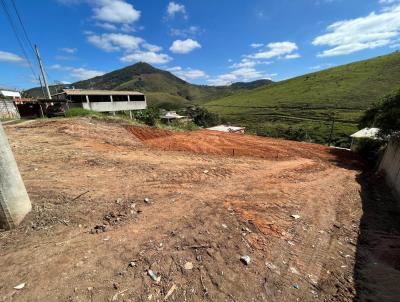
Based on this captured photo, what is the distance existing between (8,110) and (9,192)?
885 inches

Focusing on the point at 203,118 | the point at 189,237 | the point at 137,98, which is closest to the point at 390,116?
the point at 189,237

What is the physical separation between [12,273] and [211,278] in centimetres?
268

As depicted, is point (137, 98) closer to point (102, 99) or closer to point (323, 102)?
point (102, 99)

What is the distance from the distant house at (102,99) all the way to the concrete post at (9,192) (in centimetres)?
2358

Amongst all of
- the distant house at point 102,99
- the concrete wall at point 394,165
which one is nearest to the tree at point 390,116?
the concrete wall at point 394,165

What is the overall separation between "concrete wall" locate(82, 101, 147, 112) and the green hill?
76.3 ft

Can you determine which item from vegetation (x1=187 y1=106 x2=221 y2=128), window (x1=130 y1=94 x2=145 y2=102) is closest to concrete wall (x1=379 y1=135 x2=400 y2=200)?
window (x1=130 y1=94 x2=145 y2=102)

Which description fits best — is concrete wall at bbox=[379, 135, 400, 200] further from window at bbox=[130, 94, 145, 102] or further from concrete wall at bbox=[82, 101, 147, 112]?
window at bbox=[130, 94, 145, 102]

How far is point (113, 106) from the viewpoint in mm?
30547

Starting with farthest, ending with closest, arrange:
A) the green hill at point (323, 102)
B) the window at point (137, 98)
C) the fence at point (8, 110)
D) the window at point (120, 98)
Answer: the green hill at point (323, 102), the window at point (137, 98), the window at point (120, 98), the fence at point (8, 110)

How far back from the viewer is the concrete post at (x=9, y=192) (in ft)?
11.4

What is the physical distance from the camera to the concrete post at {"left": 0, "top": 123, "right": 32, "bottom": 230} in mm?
3479

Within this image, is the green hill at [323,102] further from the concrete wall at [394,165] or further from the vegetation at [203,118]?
the concrete wall at [394,165]

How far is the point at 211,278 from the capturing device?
3.16 meters
